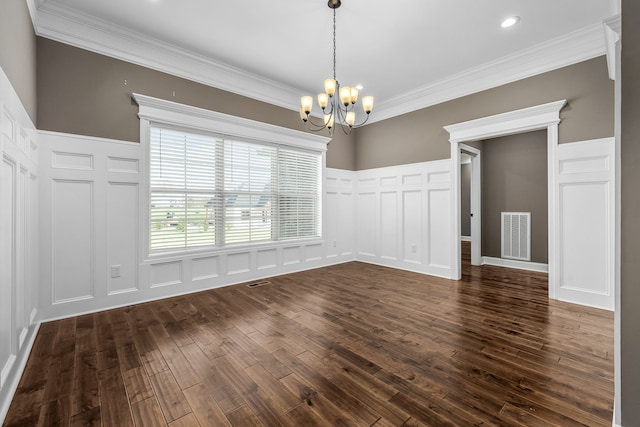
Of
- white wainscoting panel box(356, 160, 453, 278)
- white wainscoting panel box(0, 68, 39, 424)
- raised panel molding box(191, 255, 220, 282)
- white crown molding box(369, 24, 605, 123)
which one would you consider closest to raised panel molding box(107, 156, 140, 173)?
white wainscoting panel box(0, 68, 39, 424)

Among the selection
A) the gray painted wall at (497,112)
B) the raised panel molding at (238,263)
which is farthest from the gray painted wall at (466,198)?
the raised panel molding at (238,263)

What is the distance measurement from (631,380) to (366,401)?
1292 millimetres

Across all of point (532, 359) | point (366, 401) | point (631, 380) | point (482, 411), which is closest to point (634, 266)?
point (631, 380)

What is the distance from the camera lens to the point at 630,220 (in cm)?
129

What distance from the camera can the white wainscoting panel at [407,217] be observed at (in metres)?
4.75

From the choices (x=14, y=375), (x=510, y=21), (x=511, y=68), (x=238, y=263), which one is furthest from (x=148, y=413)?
(x=511, y=68)

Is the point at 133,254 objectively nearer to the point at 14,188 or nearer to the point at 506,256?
the point at 14,188

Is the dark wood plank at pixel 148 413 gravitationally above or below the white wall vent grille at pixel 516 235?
below

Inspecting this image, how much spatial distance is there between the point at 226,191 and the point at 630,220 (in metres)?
4.12

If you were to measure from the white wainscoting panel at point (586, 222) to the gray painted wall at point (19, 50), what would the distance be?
5459 mm

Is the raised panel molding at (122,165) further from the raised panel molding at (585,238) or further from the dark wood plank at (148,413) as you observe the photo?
the raised panel molding at (585,238)

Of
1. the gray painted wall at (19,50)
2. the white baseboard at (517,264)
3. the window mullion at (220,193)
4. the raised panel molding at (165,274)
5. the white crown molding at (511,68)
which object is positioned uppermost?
the white crown molding at (511,68)

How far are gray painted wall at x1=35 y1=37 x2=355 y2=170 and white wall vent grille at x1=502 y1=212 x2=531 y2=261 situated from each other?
585 centimetres

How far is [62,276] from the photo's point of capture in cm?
295
